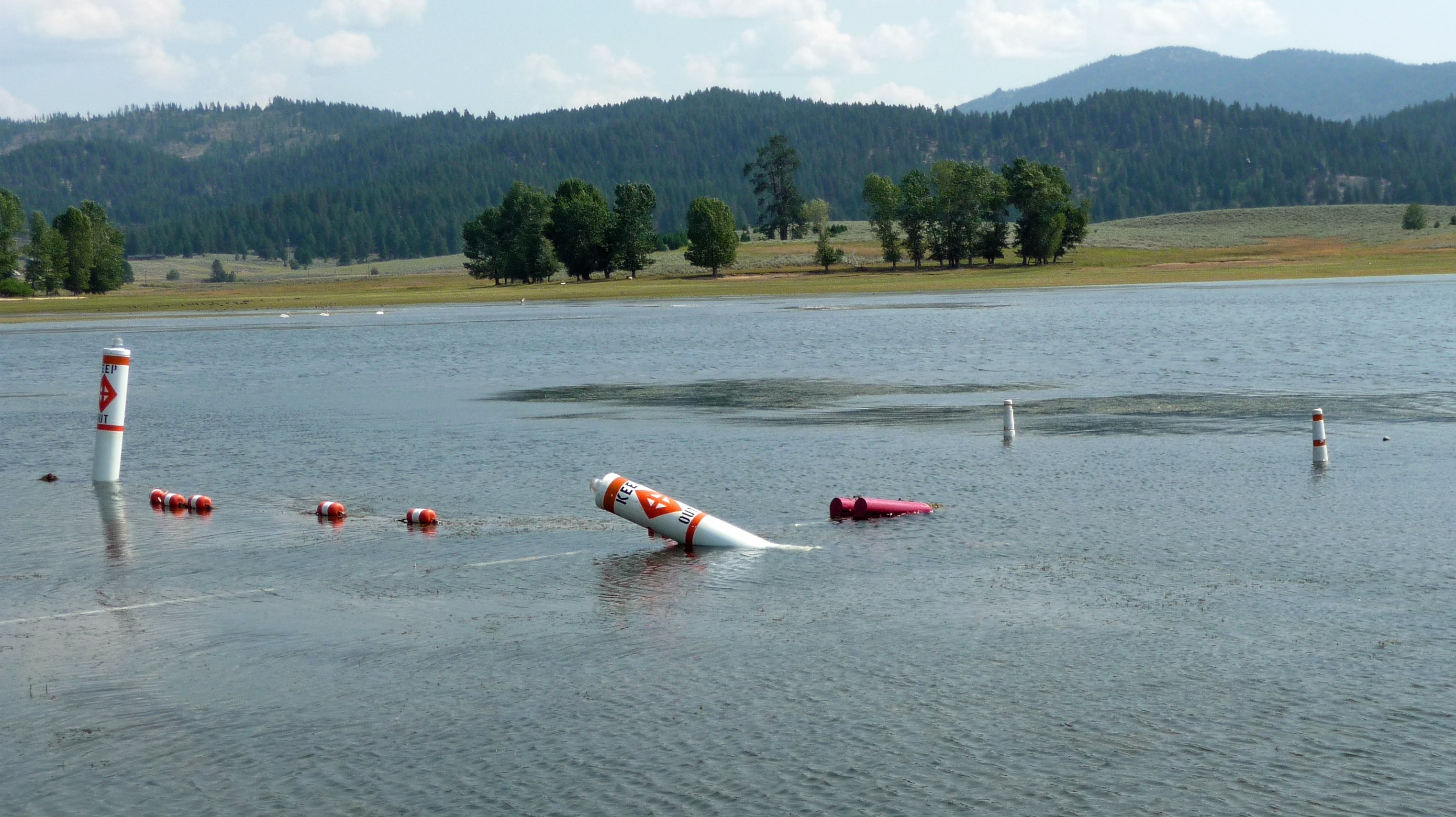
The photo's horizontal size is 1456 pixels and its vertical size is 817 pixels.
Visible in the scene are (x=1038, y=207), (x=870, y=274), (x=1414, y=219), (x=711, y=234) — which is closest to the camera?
(x=1038, y=207)

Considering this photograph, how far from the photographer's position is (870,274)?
13350 centimetres

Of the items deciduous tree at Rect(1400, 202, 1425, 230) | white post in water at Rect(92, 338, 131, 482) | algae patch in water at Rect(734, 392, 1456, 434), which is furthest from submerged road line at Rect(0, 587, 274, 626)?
deciduous tree at Rect(1400, 202, 1425, 230)

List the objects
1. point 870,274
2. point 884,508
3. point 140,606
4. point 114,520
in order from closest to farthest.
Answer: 1. point 140,606
2. point 884,508
3. point 114,520
4. point 870,274

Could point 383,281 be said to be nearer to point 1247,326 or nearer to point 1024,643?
point 1247,326

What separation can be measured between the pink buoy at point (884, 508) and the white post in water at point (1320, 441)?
18.9 ft

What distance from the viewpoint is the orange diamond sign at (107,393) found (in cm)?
1739

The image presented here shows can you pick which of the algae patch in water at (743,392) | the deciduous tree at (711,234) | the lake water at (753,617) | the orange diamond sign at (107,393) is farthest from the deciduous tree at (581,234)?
the orange diamond sign at (107,393)

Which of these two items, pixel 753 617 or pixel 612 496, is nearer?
pixel 753 617

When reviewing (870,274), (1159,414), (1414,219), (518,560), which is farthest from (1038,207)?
(518,560)

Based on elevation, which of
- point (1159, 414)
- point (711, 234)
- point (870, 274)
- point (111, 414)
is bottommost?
point (1159, 414)

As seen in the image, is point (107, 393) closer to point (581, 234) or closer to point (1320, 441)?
point (1320, 441)

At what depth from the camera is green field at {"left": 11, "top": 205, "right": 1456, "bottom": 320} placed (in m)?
105

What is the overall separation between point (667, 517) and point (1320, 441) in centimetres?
895

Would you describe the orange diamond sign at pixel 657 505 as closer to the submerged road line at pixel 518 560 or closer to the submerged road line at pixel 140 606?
the submerged road line at pixel 518 560
